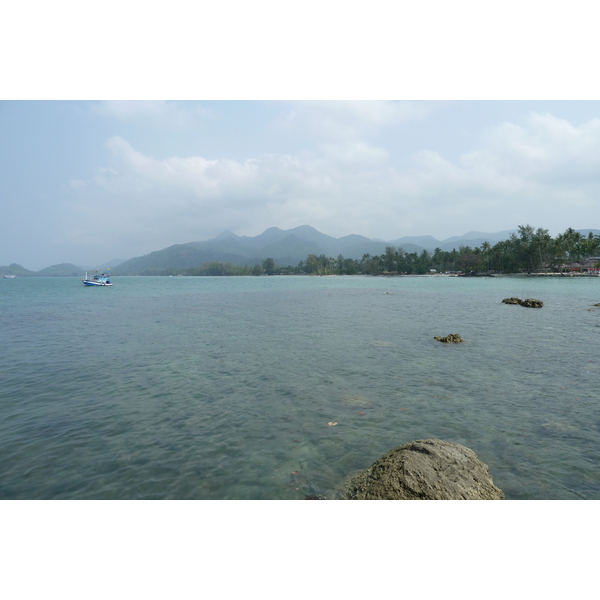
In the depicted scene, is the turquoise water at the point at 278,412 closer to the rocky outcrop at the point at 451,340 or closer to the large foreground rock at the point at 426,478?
the large foreground rock at the point at 426,478

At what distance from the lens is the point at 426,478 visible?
5.29m

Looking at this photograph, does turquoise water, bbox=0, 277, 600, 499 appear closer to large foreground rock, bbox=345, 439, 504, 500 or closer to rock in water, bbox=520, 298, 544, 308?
large foreground rock, bbox=345, 439, 504, 500

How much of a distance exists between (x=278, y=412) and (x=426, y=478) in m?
4.63

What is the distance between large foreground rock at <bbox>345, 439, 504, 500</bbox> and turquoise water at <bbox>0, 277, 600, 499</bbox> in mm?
526

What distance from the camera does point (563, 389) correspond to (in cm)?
1055

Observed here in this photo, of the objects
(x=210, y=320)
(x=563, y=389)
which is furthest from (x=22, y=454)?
(x=210, y=320)

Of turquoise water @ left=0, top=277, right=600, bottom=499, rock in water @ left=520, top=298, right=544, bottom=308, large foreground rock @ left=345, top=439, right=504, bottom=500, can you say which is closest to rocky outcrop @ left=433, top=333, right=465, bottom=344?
turquoise water @ left=0, top=277, right=600, bottom=499

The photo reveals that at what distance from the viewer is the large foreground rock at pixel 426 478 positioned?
518 centimetres

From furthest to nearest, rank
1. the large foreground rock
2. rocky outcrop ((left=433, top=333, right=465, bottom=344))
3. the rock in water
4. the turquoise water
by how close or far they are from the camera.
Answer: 1. the rock in water
2. rocky outcrop ((left=433, top=333, right=465, bottom=344))
3. the turquoise water
4. the large foreground rock

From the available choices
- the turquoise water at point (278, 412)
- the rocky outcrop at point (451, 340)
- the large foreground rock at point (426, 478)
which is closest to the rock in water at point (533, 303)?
the turquoise water at point (278, 412)

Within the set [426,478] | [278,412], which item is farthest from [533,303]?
[426,478]

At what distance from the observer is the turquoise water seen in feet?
20.0

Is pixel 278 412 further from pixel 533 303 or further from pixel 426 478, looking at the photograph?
pixel 533 303

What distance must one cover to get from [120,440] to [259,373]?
228 inches
